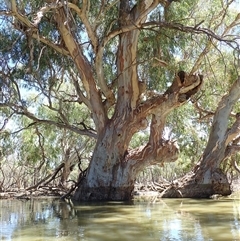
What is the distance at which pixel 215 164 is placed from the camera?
416 inches

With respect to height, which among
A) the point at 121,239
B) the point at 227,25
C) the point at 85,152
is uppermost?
the point at 227,25

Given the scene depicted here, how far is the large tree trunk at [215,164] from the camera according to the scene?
10328 mm

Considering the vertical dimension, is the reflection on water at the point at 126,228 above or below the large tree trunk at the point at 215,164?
below

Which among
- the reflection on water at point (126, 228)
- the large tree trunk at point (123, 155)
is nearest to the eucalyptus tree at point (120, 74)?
the large tree trunk at point (123, 155)

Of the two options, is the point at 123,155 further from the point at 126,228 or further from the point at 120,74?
the point at 126,228

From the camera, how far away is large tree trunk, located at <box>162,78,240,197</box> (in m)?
10.3

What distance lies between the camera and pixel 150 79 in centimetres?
1104

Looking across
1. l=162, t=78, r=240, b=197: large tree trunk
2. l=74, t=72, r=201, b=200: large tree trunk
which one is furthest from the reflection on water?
l=162, t=78, r=240, b=197: large tree trunk

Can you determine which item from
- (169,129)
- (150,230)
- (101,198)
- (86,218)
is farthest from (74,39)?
(169,129)

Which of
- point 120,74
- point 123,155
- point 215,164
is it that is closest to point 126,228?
point 123,155

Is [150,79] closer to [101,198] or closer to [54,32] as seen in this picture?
[54,32]

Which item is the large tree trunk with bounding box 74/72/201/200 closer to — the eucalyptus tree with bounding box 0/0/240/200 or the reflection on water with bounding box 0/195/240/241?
the eucalyptus tree with bounding box 0/0/240/200

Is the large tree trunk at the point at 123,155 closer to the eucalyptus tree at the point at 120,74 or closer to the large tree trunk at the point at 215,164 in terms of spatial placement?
the eucalyptus tree at the point at 120,74

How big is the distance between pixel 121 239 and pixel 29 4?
5941 mm
